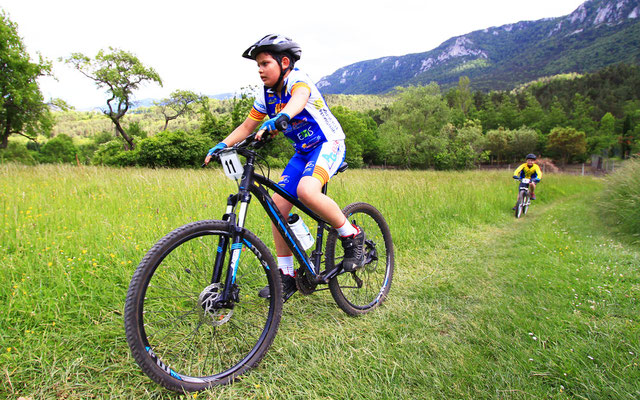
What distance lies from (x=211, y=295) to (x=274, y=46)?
1784mm

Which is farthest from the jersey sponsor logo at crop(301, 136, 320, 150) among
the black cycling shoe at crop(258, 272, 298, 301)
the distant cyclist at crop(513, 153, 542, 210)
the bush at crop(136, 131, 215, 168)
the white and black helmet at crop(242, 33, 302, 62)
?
the bush at crop(136, 131, 215, 168)

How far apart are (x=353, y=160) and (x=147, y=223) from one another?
4226 cm

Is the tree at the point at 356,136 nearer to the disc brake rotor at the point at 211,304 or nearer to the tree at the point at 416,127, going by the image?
the tree at the point at 416,127

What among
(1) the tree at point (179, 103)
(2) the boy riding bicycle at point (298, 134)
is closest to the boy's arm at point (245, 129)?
(2) the boy riding bicycle at point (298, 134)

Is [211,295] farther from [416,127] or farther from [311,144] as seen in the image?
[416,127]

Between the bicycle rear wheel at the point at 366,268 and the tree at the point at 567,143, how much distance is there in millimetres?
73815

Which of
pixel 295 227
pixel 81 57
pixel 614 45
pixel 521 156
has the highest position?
pixel 614 45

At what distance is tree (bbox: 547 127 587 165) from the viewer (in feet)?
193

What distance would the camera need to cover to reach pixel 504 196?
10.8 meters

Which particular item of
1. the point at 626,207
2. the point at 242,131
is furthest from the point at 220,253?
the point at 626,207

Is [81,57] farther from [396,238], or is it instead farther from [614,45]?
[614,45]

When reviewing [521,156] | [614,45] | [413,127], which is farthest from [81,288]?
[614,45]

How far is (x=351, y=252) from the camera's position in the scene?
9.12ft

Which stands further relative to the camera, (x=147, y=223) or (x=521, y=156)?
(x=521, y=156)
